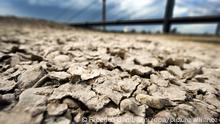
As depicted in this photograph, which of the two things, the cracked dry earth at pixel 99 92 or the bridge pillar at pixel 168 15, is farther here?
the bridge pillar at pixel 168 15

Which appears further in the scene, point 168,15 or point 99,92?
point 168,15

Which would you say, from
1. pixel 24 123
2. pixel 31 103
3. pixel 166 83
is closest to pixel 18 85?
pixel 31 103

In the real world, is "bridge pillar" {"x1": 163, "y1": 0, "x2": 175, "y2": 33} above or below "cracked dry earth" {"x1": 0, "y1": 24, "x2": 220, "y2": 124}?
above

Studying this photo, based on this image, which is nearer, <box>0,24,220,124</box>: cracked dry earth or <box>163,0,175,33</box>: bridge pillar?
<box>0,24,220,124</box>: cracked dry earth

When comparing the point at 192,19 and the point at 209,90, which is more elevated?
the point at 192,19

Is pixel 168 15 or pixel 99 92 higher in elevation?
pixel 168 15

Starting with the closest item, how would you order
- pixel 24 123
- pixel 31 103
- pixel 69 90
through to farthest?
1. pixel 24 123
2. pixel 31 103
3. pixel 69 90

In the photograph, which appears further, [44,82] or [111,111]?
A: [44,82]

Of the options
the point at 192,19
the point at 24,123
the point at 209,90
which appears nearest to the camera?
the point at 24,123

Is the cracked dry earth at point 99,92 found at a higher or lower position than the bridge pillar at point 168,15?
lower

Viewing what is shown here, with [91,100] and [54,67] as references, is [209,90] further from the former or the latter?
[54,67]
